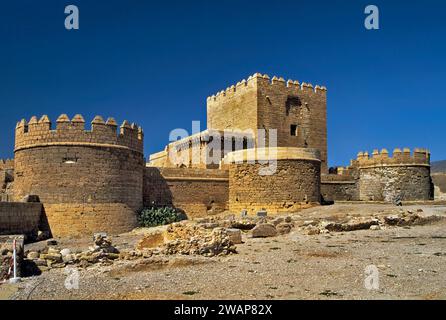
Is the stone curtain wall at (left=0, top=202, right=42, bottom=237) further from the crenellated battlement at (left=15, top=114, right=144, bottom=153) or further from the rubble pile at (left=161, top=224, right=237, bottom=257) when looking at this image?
the rubble pile at (left=161, top=224, right=237, bottom=257)

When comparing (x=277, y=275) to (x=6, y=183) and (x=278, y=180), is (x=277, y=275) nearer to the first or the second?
(x=278, y=180)

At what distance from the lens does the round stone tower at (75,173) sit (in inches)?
710

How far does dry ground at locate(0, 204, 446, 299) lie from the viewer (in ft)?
26.1

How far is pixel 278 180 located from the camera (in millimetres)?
22188

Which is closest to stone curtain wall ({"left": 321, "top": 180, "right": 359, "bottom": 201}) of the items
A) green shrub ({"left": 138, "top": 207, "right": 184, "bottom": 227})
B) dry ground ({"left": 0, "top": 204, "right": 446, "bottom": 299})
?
green shrub ({"left": 138, "top": 207, "right": 184, "bottom": 227})

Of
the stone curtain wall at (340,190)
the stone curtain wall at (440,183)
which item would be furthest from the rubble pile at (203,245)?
the stone curtain wall at (440,183)

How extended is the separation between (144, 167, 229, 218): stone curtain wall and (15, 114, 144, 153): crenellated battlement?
10.3 feet

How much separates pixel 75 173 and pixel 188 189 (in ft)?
20.2

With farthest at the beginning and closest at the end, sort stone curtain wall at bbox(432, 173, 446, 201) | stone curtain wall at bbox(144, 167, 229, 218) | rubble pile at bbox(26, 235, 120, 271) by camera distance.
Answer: stone curtain wall at bbox(432, 173, 446, 201) → stone curtain wall at bbox(144, 167, 229, 218) → rubble pile at bbox(26, 235, 120, 271)

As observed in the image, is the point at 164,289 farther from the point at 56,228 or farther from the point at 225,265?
the point at 56,228

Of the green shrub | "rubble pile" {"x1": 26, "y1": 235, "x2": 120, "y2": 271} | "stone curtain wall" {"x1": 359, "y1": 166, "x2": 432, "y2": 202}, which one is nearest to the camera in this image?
"rubble pile" {"x1": 26, "y1": 235, "x2": 120, "y2": 271}

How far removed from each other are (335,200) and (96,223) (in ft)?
50.1

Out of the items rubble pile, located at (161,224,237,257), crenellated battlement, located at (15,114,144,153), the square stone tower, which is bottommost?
rubble pile, located at (161,224,237,257)
